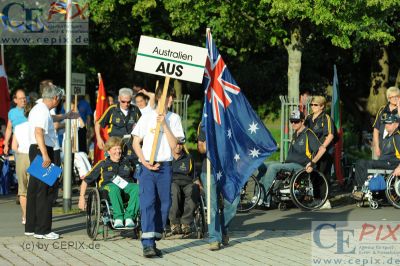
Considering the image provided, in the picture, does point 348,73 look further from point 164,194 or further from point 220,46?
point 164,194

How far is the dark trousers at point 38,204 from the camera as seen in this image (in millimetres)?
12922

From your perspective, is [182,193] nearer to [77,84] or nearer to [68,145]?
[68,145]

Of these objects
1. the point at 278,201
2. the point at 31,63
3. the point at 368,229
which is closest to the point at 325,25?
the point at 278,201

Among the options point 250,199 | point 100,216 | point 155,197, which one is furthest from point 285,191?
point 155,197

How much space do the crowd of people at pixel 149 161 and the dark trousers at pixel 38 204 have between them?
0.01m

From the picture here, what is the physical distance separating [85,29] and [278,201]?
14.9 m

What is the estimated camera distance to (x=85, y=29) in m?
30.1

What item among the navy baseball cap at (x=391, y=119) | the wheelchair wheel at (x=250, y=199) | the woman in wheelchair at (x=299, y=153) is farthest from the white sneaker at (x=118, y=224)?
the navy baseball cap at (x=391, y=119)

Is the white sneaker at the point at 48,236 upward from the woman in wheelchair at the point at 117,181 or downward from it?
downward

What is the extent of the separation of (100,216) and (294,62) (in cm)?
1122

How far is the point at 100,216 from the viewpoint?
1277 cm

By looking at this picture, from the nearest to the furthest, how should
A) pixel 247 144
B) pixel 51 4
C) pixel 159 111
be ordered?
pixel 159 111 → pixel 247 144 → pixel 51 4

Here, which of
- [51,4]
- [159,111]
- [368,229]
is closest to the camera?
[159,111]

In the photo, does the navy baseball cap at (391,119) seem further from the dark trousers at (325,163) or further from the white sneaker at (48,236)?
the white sneaker at (48,236)
